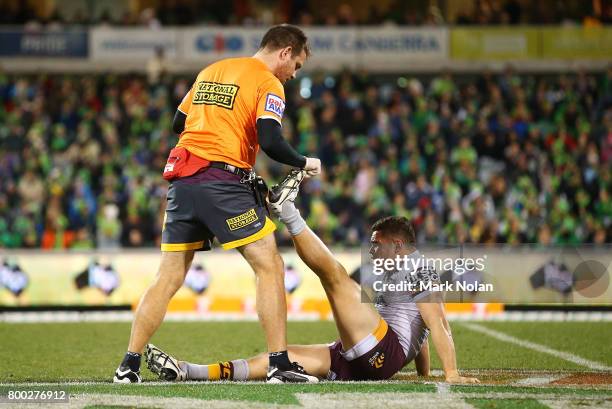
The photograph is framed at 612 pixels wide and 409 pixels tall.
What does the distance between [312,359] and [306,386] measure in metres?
0.57

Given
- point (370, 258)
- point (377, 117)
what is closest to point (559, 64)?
point (377, 117)

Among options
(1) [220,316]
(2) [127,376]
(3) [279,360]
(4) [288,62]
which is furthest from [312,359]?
(1) [220,316]

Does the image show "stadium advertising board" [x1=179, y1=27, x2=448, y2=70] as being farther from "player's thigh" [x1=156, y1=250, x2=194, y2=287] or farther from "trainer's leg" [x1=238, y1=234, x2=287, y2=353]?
"trainer's leg" [x1=238, y1=234, x2=287, y2=353]

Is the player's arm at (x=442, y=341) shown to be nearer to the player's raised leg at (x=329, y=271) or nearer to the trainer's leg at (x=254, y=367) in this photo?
the player's raised leg at (x=329, y=271)

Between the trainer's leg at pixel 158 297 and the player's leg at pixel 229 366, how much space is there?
3.9 inches

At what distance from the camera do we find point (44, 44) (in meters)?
23.4

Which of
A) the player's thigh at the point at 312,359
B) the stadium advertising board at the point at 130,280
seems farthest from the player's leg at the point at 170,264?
the stadium advertising board at the point at 130,280

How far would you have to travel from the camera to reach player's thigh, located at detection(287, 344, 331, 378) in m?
6.74

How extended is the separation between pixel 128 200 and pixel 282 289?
12.0 m

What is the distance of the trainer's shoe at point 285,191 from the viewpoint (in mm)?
6574

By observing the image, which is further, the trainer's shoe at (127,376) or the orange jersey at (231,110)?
the orange jersey at (231,110)

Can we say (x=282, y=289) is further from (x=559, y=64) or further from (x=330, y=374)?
(x=559, y=64)

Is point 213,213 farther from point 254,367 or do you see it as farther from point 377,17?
point 377,17

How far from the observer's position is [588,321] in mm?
12680
